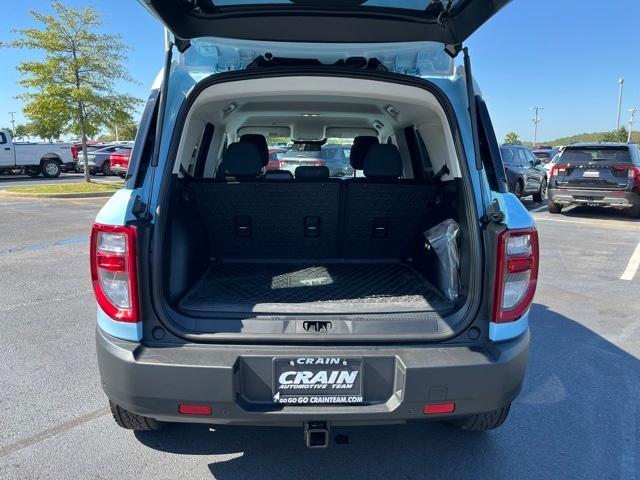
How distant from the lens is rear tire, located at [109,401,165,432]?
7.60 feet

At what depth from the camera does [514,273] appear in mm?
2059

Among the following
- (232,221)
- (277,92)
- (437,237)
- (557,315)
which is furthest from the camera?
(557,315)

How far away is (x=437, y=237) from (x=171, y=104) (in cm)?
165

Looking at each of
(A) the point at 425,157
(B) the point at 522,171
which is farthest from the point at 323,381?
(B) the point at 522,171

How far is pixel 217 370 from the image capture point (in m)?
1.86

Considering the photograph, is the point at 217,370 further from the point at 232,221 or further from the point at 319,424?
the point at 232,221

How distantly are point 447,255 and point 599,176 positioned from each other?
32.7 feet

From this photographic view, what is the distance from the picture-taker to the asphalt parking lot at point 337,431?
2326 millimetres

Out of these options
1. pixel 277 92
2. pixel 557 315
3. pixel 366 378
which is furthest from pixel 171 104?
pixel 557 315

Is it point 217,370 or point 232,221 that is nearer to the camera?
point 217,370

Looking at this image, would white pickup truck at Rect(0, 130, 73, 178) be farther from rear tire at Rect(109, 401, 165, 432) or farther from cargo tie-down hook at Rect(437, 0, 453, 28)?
cargo tie-down hook at Rect(437, 0, 453, 28)

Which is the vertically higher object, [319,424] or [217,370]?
[217,370]

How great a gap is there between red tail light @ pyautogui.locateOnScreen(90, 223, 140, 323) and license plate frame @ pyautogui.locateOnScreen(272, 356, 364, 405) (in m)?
0.70

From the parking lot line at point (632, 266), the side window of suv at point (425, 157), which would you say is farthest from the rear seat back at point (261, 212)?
the parking lot line at point (632, 266)
